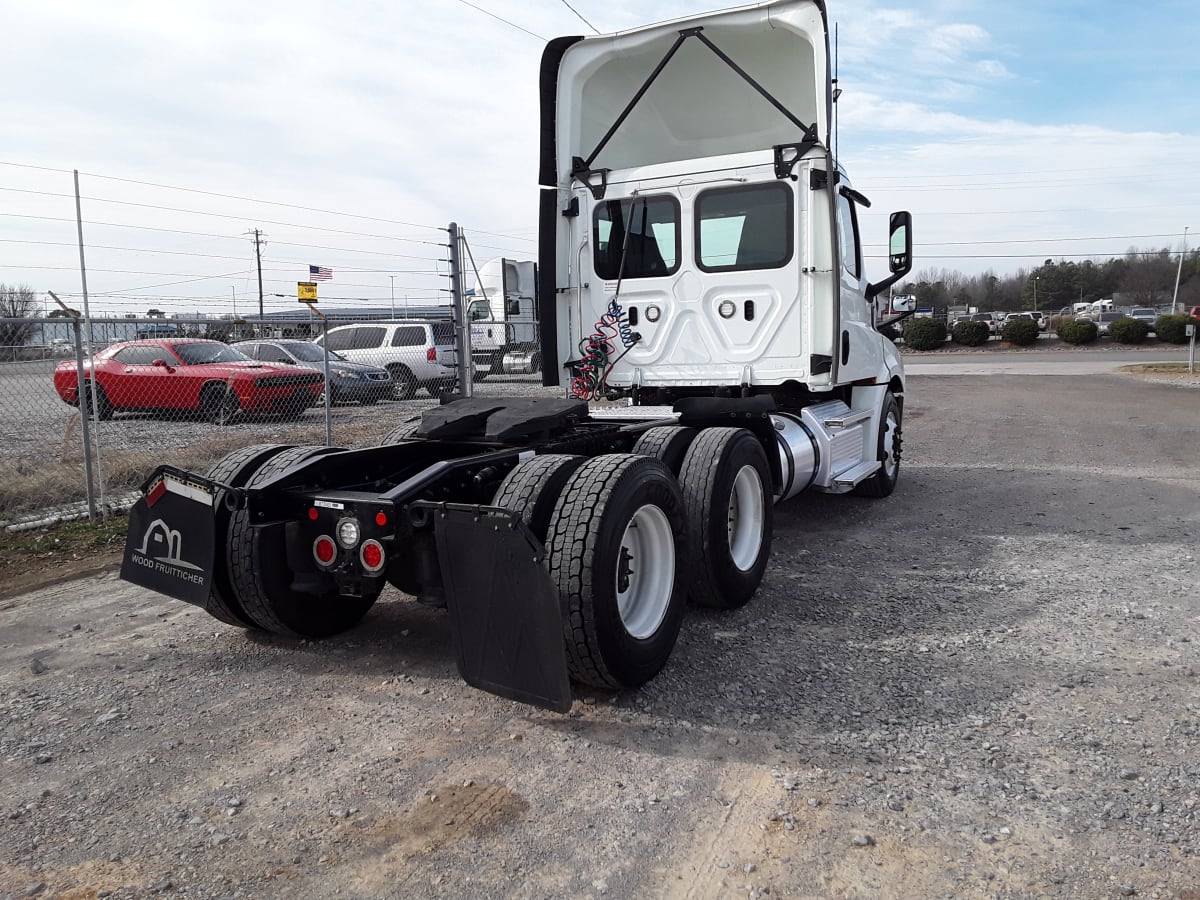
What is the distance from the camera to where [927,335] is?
40.5 metres

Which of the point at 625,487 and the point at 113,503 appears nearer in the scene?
the point at 625,487

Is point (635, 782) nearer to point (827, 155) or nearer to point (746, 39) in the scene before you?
point (827, 155)

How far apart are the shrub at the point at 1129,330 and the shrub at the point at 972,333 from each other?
17.3ft

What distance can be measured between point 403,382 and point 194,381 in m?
4.88

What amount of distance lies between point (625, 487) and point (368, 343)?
15.0 metres

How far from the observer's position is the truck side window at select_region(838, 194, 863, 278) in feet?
22.1

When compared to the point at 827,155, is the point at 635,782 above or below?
below

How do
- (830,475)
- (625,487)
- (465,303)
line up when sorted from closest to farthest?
(625,487) < (830,475) < (465,303)

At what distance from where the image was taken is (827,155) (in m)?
6.10

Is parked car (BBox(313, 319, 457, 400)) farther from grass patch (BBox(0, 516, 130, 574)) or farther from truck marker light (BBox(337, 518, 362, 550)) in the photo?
truck marker light (BBox(337, 518, 362, 550))

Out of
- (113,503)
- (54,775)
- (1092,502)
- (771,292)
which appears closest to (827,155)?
(771,292)

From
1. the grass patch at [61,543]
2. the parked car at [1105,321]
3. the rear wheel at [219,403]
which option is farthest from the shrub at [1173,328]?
the grass patch at [61,543]

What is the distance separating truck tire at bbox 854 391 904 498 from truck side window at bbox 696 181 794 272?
245cm

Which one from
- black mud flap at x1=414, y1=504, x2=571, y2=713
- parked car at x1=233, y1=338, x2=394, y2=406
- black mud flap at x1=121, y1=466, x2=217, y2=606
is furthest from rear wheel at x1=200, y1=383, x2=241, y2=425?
black mud flap at x1=414, y1=504, x2=571, y2=713
